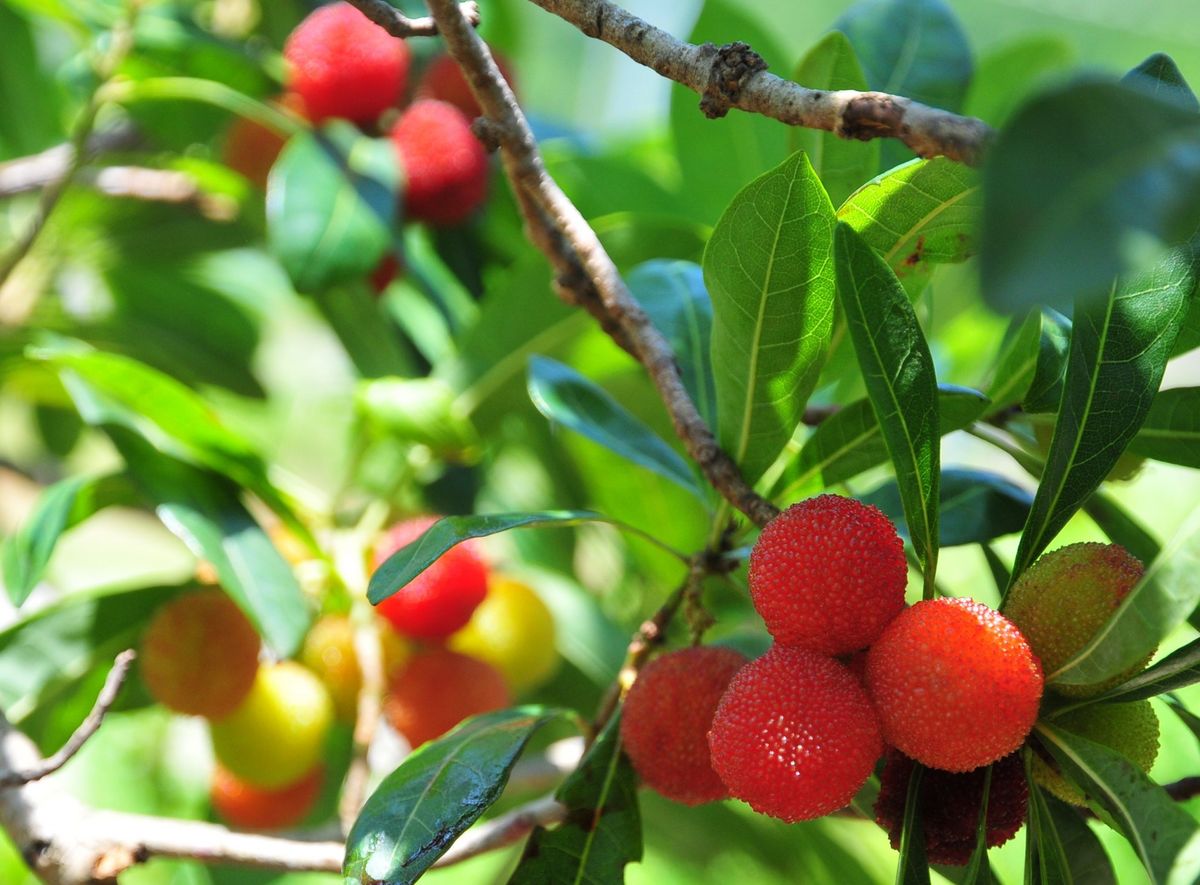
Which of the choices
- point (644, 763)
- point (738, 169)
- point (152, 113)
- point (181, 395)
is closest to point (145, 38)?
point (152, 113)

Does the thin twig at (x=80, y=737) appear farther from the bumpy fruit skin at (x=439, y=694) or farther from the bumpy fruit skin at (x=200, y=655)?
the bumpy fruit skin at (x=439, y=694)

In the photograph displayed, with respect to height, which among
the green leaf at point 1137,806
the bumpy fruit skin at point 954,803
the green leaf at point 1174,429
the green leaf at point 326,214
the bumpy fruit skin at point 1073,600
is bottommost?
the green leaf at point 326,214

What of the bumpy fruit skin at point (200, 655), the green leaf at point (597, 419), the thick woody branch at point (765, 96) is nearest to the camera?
the thick woody branch at point (765, 96)

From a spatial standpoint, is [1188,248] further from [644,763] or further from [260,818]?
[260,818]

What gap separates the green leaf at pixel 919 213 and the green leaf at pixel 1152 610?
21 cm

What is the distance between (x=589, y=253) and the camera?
2.47 feet

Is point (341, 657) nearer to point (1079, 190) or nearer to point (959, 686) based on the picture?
point (959, 686)

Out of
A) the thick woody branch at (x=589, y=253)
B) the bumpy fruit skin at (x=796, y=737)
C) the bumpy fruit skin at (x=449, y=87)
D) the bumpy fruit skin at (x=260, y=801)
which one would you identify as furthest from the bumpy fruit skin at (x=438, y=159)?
the bumpy fruit skin at (x=796, y=737)

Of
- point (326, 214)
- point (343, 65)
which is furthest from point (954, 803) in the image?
point (343, 65)

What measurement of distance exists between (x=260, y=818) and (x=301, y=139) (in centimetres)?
67

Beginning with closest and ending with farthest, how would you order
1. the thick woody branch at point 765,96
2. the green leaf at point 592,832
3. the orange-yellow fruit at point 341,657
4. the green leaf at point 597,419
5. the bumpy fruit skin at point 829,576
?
the thick woody branch at point 765,96 → the bumpy fruit skin at point 829,576 → the green leaf at point 592,832 → the green leaf at point 597,419 → the orange-yellow fruit at point 341,657

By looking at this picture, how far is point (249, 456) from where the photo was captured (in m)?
1.00

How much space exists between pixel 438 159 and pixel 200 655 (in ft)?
1.88

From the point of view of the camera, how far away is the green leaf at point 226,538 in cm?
89
